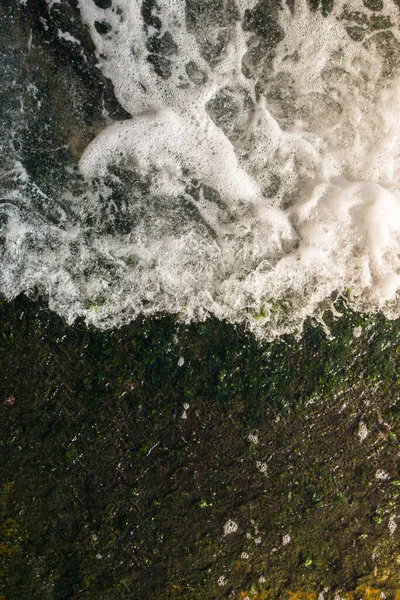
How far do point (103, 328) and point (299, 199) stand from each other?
1.20m

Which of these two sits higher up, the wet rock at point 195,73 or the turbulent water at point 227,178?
the wet rock at point 195,73

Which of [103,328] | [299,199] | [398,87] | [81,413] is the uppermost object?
[398,87]

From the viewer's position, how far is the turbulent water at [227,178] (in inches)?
103

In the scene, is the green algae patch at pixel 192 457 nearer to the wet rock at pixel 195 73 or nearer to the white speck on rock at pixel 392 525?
the white speck on rock at pixel 392 525

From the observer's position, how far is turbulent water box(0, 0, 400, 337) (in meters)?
2.62

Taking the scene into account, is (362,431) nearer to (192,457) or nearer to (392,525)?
(392,525)

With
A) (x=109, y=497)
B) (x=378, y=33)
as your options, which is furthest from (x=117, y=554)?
(x=378, y=33)

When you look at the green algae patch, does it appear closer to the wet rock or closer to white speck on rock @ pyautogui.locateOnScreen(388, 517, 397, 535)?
white speck on rock @ pyautogui.locateOnScreen(388, 517, 397, 535)

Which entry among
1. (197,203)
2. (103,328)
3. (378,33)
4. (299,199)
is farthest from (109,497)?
(378,33)

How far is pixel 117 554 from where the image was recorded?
8.85 ft

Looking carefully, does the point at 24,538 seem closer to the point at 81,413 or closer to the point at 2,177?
the point at 81,413

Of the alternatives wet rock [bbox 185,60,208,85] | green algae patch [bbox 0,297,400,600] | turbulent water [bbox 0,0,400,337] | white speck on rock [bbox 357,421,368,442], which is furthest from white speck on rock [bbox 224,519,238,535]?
wet rock [bbox 185,60,208,85]

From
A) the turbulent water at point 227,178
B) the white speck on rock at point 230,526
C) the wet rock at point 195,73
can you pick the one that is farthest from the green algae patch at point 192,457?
the wet rock at point 195,73

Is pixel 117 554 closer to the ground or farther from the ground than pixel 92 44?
closer to the ground
